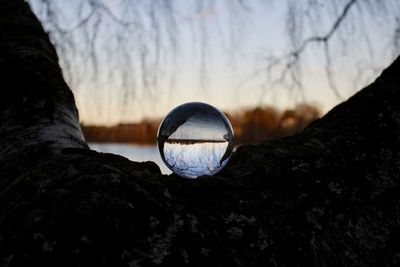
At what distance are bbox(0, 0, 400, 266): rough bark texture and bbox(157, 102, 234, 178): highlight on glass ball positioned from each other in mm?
106

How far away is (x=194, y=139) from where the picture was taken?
65.6 inches

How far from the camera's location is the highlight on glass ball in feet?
5.16

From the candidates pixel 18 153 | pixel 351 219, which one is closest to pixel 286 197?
pixel 351 219

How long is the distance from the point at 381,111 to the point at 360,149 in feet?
0.68

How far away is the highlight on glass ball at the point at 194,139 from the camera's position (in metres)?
1.57

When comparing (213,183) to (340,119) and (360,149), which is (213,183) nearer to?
(360,149)

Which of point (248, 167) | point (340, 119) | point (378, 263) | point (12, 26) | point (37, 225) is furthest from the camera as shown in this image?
point (12, 26)

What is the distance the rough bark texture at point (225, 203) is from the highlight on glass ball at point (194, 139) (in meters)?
0.11

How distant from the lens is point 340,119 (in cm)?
160

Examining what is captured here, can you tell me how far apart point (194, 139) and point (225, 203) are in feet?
1.74

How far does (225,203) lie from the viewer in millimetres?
1167

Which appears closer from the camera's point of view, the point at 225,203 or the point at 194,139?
the point at 225,203

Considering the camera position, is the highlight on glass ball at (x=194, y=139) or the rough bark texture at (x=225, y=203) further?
the highlight on glass ball at (x=194, y=139)

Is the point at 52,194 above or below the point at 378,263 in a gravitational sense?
above
